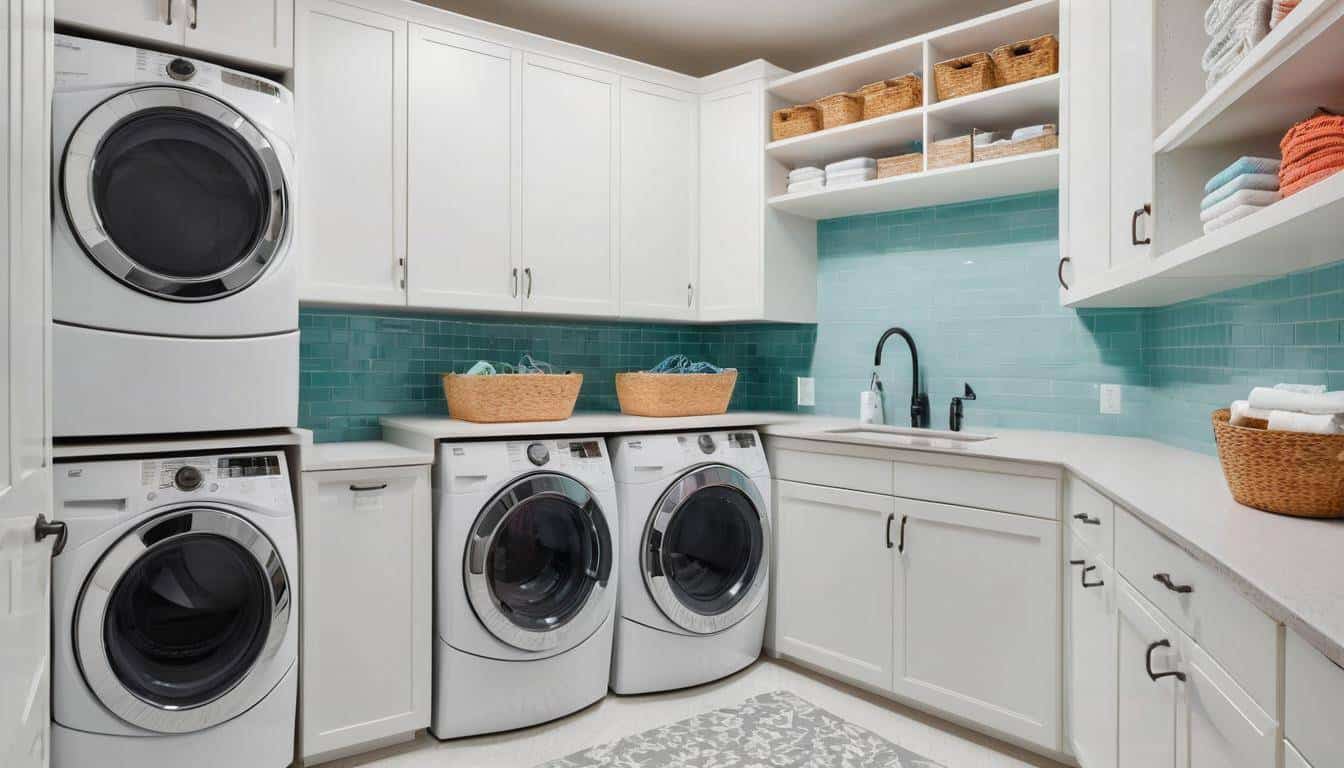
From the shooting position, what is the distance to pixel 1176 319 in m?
2.56

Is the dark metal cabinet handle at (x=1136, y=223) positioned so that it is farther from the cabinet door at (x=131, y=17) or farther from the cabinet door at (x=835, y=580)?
the cabinet door at (x=131, y=17)

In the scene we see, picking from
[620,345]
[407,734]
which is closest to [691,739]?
[407,734]

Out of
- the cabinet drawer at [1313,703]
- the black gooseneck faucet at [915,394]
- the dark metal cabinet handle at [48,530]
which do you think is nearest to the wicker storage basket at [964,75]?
the black gooseneck faucet at [915,394]

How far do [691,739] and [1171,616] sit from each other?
1.54 meters

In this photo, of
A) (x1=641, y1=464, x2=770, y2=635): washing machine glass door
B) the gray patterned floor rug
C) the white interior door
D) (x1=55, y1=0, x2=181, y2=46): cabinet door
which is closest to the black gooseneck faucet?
(x1=641, y1=464, x2=770, y2=635): washing machine glass door

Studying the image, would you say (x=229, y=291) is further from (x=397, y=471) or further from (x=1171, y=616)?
(x=1171, y=616)

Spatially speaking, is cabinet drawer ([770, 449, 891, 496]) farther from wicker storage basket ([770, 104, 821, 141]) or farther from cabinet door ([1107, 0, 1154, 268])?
wicker storage basket ([770, 104, 821, 141])

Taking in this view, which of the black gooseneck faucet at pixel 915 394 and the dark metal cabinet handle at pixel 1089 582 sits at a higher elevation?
the black gooseneck faucet at pixel 915 394

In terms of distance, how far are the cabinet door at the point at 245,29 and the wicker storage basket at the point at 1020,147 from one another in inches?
87.5

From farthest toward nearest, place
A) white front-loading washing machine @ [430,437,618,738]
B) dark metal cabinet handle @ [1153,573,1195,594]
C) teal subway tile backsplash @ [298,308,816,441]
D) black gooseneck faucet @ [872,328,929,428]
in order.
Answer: black gooseneck faucet @ [872,328,929,428] < teal subway tile backsplash @ [298,308,816,441] < white front-loading washing machine @ [430,437,618,738] < dark metal cabinet handle @ [1153,573,1195,594]

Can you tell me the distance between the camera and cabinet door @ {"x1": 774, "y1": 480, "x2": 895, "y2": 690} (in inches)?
105

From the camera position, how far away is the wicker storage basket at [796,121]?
323 centimetres

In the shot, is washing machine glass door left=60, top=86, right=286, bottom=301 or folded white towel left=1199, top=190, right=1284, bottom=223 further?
washing machine glass door left=60, top=86, right=286, bottom=301

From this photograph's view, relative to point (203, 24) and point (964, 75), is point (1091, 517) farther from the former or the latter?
point (203, 24)
